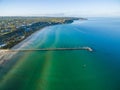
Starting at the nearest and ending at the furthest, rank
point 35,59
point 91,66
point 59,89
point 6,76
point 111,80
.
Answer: point 59,89 < point 111,80 < point 6,76 < point 91,66 < point 35,59

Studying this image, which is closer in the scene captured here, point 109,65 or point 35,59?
point 109,65

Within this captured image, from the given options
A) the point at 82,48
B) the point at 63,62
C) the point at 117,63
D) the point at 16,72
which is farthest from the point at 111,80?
the point at 82,48

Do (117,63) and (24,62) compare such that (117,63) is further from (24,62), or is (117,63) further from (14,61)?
(14,61)

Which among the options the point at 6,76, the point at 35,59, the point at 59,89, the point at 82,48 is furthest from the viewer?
the point at 82,48

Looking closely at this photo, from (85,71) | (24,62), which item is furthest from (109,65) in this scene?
(24,62)

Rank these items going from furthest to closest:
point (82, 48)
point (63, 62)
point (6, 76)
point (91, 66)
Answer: point (82, 48), point (63, 62), point (91, 66), point (6, 76)

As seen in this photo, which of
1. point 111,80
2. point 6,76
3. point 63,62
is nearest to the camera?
point 111,80

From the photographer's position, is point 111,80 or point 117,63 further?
point 117,63

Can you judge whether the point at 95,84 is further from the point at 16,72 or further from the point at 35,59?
the point at 35,59
